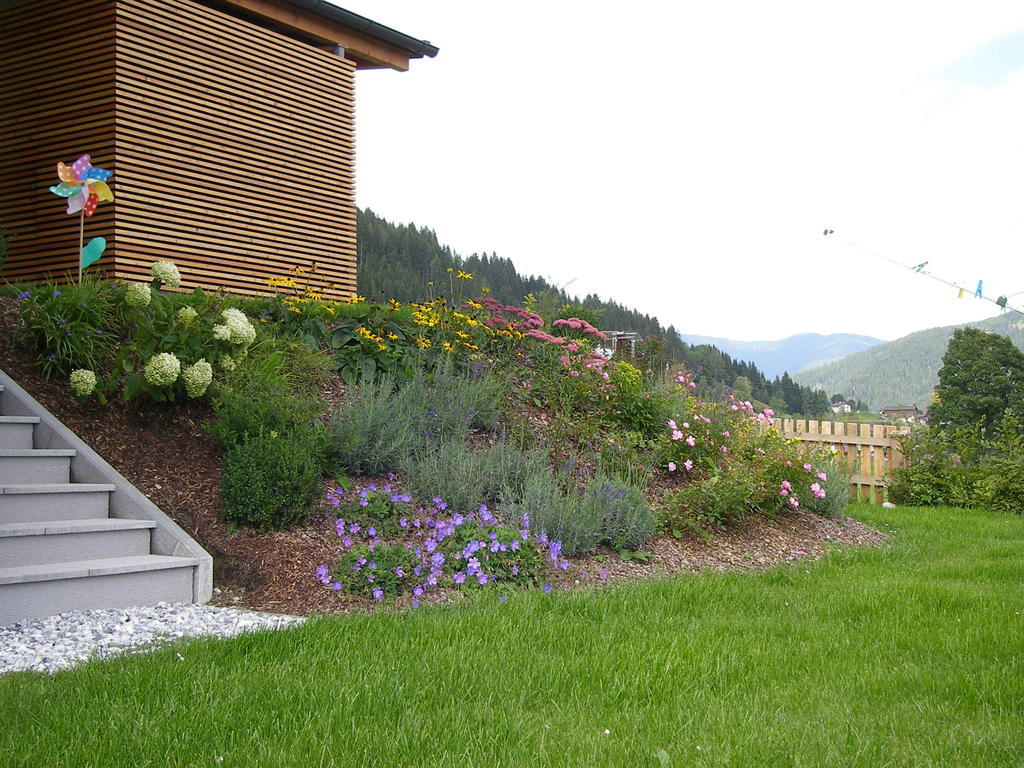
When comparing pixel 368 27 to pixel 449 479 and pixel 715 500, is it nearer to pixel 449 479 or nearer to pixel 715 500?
pixel 449 479

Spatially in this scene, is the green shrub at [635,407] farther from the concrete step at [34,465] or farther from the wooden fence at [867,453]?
the concrete step at [34,465]

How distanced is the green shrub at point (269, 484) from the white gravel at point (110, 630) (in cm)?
63

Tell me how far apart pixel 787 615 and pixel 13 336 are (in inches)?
202

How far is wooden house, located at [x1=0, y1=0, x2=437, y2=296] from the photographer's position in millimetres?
8523

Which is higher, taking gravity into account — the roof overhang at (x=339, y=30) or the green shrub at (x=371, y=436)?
the roof overhang at (x=339, y=30)

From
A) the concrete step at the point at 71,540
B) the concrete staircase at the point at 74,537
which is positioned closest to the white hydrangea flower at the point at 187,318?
the concrete staircase at the point at 74,537

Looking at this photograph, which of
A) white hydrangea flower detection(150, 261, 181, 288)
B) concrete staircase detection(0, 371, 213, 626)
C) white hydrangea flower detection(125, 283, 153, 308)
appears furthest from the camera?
white hydrangea flower detection(150, 261, 181, 288)

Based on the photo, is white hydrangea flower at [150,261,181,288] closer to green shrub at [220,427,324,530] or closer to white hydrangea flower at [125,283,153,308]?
white hydrangea flower at [125,283,153,308]

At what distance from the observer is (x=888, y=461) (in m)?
9.59

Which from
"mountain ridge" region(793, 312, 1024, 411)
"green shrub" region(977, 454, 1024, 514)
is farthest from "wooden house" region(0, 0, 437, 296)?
"mountain ridge" region(793, 312, 1024, 411)

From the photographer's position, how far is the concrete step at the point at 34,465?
4289 millimetres

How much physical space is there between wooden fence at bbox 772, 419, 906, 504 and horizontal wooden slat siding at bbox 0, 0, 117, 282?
8.42 metres

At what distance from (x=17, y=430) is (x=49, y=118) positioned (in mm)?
5789

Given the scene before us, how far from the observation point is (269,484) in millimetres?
4254
